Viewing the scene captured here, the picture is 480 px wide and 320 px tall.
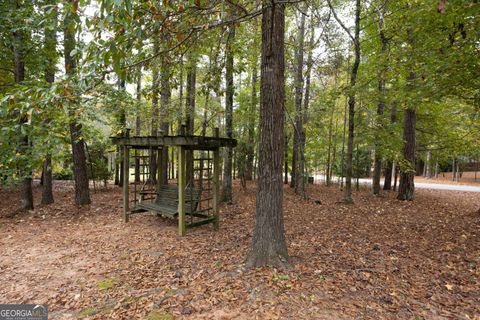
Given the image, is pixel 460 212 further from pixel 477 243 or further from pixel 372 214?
pixel 477 243

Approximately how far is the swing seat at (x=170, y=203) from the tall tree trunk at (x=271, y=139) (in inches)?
104

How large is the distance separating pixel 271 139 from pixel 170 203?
3.94m

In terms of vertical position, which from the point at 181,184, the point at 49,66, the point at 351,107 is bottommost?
the point at 181,184

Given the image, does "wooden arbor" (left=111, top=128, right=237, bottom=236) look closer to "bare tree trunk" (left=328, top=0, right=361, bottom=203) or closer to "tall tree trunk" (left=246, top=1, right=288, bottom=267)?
"tall tree trunk" (left=246, top=1, right=288, bottom=267)

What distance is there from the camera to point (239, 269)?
4035 millimetres

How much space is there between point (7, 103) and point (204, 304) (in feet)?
10.6

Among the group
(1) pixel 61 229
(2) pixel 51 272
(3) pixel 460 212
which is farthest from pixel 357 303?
(3) pixel 460 212

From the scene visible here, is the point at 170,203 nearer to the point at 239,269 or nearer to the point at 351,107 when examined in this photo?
the point at 239,269

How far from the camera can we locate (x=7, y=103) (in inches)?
115

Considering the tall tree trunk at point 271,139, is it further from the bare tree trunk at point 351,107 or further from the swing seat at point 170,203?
the bare tree trunk at point 351,107

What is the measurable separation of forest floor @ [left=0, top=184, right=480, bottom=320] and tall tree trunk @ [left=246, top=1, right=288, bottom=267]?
1.35 feet
